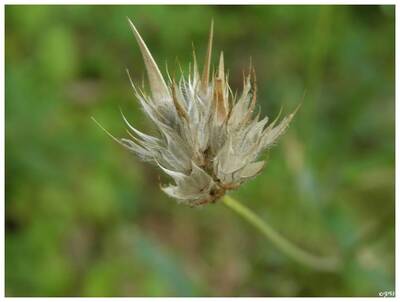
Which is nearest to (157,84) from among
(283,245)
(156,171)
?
(283,245)

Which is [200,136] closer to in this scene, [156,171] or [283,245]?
[283,245]

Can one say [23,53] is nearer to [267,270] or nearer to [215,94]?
[267,270]

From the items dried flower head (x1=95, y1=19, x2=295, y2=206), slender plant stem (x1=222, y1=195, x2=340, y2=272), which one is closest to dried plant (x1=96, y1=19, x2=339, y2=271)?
dried flower head (x1=95, y1=19, x2=295, y2=206)

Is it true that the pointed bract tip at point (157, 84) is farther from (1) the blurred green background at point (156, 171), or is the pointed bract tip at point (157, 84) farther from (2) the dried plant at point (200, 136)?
(1) the blurred green background at point (156, 171)

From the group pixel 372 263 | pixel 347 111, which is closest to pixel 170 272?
pixel 372 263

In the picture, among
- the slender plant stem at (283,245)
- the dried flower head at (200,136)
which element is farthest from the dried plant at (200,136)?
the slender plant stem at (283,245)

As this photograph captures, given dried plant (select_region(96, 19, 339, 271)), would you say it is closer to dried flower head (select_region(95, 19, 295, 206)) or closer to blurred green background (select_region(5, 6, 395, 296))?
dried flower head (select_region(95, 19, 295, 206))
